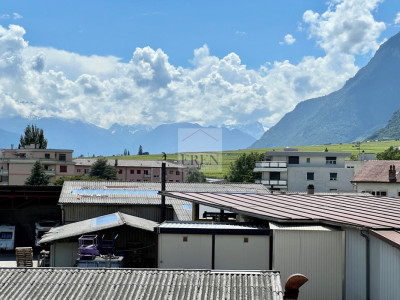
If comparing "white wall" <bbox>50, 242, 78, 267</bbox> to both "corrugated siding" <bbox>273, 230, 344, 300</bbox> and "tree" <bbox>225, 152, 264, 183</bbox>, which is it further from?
"tree" <bbox>225, 152, 264, 183</bbox>

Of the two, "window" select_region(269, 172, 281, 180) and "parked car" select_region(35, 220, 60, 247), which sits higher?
"window" select_region(269, 172, 281, 180)

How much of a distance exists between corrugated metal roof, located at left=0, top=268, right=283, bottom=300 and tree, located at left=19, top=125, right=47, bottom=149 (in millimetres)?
92471

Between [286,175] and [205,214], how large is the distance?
5662cm

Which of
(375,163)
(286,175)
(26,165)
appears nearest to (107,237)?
(375,163)

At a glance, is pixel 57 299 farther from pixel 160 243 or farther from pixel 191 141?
pixel 191 141

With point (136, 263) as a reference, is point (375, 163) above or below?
above

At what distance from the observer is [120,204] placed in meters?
33.1

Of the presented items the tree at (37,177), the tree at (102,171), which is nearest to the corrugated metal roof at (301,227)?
the tree at (37,177)

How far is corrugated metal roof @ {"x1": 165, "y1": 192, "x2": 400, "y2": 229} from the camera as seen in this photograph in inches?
705

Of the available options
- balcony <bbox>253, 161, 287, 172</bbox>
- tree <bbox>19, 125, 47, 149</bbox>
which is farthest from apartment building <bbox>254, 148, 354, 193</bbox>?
tree <bbox>19, 125, 47, 149</bbox>

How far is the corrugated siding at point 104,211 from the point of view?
1299 inches

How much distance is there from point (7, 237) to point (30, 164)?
2260 inches

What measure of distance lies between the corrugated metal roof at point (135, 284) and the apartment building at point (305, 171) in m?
67.0

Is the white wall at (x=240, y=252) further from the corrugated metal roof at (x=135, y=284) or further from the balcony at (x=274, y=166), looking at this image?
the balcony at (x=274, y=166)
